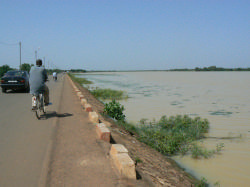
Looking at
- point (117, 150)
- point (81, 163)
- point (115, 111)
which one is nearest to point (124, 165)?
point (117, 150)

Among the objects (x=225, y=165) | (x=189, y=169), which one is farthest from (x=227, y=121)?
(x=189, y=169)

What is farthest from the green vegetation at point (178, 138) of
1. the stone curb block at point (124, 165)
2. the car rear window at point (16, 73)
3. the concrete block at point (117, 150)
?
the car rear window at point (16, 73)

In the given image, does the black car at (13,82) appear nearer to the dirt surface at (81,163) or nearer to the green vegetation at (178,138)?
the green vegetation at (178,138)

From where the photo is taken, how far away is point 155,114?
40.1 feet

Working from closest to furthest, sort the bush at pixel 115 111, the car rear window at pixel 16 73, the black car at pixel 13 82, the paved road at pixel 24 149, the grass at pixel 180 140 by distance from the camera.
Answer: the paved road at pixel 24 149
the grass at pixel 180 140
the bush at pixel 115 111
the black car at pixel 13 82
the car rear window at pixel 16 73

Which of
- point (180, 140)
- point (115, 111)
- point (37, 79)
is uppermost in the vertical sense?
point (37, 79)

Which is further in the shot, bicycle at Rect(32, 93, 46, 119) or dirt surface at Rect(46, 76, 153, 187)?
bicycle at Rect(32, 93, 46, 119)

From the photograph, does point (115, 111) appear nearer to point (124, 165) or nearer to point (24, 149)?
point (24, 149)

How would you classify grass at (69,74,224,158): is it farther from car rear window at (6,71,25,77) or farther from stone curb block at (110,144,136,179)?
car rear window at (6,71,25,77)

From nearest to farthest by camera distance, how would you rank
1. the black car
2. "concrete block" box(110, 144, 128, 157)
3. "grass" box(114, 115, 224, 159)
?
"concrete block" box(110, 144, 128, 157), "grass" box(114, 115, 224, 159), the black car

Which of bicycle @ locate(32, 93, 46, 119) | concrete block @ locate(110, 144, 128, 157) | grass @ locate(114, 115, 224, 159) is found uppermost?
bicycle @ locate(32, 93, 46, 119)

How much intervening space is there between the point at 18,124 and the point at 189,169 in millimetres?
5000

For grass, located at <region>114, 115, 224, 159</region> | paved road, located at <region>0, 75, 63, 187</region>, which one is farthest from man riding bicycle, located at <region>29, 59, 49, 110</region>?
grass, located at <region>114, 115, 224, 159</region>

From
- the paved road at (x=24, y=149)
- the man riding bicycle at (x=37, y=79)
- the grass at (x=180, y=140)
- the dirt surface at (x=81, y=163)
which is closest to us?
the dirt surface at (x=81, y=163)
